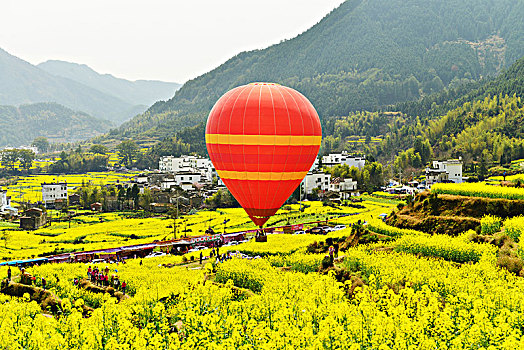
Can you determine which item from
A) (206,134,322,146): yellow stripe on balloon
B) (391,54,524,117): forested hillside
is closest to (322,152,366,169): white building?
(391,54,524,117): forested hillside

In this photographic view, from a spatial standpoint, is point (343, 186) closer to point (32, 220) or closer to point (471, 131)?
point (471, 131)

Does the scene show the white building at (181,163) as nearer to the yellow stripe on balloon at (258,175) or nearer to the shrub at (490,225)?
the yellow stripe on balloon at (258,175)

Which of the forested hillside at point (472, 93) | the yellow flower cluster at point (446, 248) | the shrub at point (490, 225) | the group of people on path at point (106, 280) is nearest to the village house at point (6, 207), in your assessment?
the group of people on path at point (106, 280)

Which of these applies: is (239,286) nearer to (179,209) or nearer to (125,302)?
(125,302)

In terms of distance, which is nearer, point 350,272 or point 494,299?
point 494,299

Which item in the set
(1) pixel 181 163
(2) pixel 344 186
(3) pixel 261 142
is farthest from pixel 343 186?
(1) pixel 181 163

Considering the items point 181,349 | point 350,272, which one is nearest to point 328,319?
point 181,349

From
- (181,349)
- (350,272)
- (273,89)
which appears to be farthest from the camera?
(273,89)

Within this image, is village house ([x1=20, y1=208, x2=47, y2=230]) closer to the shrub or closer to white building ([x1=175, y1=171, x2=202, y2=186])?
white building ([x1=175, y1=171, x2=202, y2=186])
